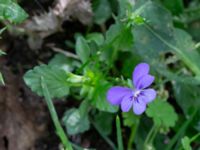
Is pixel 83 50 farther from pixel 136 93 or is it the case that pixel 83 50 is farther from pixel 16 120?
pixel 16 120

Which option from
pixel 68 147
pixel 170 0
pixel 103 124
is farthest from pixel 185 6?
pixel 68 147

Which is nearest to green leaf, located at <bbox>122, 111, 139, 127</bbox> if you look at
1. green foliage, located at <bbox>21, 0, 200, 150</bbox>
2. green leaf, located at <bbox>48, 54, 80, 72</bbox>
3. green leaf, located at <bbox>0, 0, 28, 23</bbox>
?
Result: green foliage, located at <bbox>21, 0, 200, 150</bbox>

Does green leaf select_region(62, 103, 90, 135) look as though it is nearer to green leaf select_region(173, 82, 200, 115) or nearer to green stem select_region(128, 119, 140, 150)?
green stem select_region(128, 119, 140, 150)

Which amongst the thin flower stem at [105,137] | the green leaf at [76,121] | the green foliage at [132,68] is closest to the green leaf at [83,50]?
the green foliage at [132,68]

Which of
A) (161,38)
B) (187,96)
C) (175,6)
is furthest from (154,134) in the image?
(175,6)

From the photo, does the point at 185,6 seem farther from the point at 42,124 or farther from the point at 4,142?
the point at 4,142
